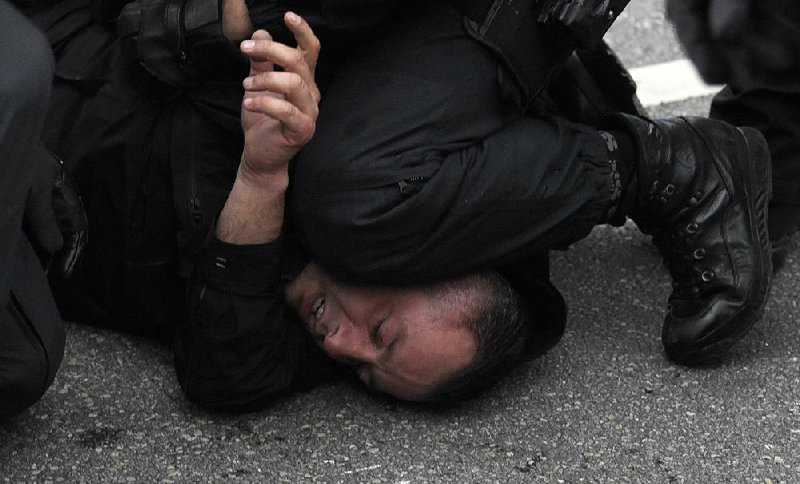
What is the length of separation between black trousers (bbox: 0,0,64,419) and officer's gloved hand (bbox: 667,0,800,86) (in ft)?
3.45

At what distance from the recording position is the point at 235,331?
7.72 feet

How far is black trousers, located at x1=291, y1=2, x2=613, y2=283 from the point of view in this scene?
2293 mm

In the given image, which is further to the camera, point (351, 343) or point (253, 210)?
point (351, 343)

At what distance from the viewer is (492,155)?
235 cm

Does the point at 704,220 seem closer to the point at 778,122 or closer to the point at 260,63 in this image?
the point at 778,122

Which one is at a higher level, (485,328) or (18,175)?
(18,175)

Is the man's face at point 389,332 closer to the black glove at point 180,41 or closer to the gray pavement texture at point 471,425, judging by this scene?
the gray pavement texture at point 471,425

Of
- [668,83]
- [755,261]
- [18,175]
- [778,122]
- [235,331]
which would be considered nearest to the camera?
[18,175]

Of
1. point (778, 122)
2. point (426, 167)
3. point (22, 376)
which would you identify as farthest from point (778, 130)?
point (22, 376)

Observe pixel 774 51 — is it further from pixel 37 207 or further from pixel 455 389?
pixel 37 207

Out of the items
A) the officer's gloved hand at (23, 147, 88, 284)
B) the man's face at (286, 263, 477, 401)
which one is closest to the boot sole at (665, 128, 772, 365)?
the man's face at (286, 263, 477, 401)

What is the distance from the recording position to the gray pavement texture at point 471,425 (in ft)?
7.50

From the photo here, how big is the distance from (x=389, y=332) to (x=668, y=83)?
1665mm

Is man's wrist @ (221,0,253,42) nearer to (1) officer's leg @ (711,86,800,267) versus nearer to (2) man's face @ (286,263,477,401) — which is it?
(2) man's face @ (286,263,477,401)
